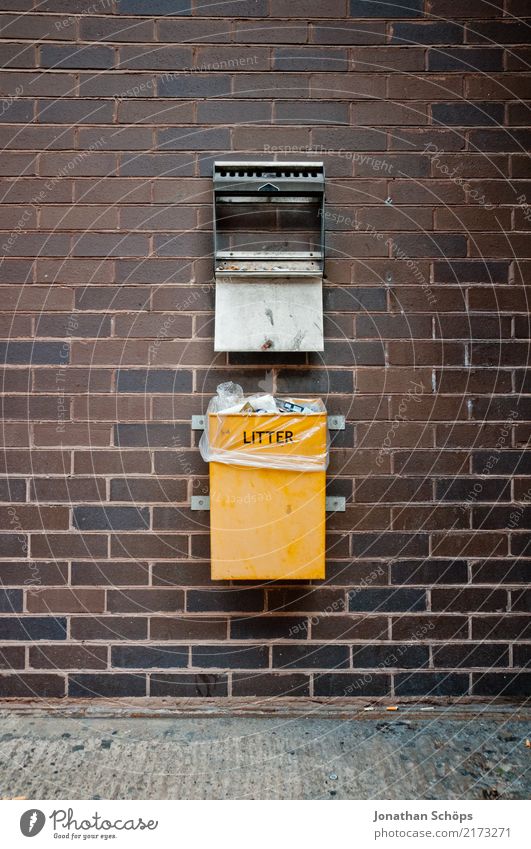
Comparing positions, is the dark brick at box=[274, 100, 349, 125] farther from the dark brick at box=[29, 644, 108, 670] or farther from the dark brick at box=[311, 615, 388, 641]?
the dark brick at box=[29, 644, 108, 670]

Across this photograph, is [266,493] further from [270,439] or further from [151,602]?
[151,602]

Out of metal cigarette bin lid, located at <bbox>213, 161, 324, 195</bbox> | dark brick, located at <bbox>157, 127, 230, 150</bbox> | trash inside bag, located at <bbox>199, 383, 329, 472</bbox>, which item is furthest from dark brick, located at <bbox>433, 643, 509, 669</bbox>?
dark brick, located at <bbox>157, 127, 230, 150</bbox>

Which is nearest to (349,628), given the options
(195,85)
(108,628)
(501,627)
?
(501,627)

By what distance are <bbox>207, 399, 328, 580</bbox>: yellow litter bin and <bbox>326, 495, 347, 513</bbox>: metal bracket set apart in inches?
10.0

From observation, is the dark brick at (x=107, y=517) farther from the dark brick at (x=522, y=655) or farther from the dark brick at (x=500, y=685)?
the dark brick at (x=522, y=655)

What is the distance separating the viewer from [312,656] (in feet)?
9.09

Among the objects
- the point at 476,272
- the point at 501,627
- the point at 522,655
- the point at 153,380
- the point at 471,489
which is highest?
the point at 476,272

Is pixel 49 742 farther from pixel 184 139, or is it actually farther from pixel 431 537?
pixel 184 139

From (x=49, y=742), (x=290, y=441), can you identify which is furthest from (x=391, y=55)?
(x=49, y=742)

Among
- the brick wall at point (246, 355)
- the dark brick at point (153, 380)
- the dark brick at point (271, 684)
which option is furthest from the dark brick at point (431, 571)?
the dark brick at point (153, 380)

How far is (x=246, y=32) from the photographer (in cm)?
270

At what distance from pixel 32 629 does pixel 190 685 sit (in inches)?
30.1

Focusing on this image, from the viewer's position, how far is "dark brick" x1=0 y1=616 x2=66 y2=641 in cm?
277

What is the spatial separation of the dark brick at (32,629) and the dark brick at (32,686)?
0.17 m
